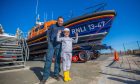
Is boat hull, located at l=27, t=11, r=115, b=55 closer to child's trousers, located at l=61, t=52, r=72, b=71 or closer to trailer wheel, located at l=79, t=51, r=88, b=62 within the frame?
trailer wheel, located at l=79, t=51, r=88, b=62

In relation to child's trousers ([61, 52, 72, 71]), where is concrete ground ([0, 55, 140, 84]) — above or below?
below

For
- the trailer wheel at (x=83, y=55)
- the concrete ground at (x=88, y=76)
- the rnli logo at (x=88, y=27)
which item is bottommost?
the concrete ground at (x=88, y=76)

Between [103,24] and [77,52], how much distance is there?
2169 millimetres

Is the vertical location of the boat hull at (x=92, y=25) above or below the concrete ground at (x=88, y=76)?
above

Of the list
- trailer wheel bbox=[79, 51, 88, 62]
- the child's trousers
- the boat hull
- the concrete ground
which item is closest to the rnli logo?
the boat hull

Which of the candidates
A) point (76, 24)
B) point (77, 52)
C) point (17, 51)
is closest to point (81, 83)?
point (17, 51)

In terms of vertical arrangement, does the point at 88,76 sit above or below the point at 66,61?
below

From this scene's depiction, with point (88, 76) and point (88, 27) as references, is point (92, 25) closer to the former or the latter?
point (88, 27)

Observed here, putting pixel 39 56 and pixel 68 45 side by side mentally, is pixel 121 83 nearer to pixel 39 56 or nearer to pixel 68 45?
pixel 68 45

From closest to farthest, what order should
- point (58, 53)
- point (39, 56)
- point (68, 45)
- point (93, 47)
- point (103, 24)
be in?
point (68, 45), point (58, 53), point (103, 24), point (93, 47), point (39, 56)

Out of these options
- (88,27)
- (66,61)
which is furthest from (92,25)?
(66,61)

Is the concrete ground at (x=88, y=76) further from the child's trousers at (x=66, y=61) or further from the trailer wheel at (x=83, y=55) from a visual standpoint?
the trailer wheel at (x=83, y=55)

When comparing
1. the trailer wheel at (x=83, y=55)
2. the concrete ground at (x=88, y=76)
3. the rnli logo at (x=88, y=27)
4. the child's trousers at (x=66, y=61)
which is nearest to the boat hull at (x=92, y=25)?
the rnli logo at (x=88, y=27)

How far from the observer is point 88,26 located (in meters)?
7.13
